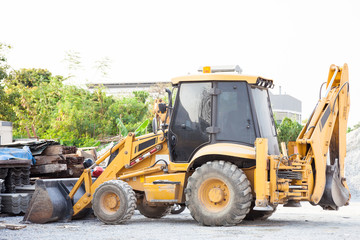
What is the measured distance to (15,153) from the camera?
43.7 feet

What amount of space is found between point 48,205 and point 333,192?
501 centimetres

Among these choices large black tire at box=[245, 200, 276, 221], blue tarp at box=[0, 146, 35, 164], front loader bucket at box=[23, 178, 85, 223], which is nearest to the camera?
front loader bucket at box=[23, 178, 85, 223]

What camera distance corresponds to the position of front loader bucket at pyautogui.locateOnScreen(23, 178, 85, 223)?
10.2 m

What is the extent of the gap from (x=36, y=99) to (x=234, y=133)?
2412 centimetres

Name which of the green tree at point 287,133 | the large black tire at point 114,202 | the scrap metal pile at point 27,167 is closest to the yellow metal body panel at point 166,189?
the large black tire at point 114,202

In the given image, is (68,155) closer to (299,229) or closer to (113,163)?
(113,163)

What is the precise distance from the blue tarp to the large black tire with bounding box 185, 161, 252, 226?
5478 mm

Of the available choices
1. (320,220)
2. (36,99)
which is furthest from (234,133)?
(36,99)

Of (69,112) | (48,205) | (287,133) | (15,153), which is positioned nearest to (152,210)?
(48,205)

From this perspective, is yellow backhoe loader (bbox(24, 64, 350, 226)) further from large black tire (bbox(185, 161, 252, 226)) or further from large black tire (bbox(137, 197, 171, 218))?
large black tire (bbox(137, 197, 171, 218))

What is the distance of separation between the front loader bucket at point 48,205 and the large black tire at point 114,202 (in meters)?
0.81

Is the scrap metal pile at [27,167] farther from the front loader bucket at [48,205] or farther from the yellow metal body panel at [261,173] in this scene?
the yellow metal body panel at [261,173]

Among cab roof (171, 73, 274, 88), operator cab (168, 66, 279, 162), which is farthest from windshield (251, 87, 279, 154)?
cab roof (171, 73, 274, 88)

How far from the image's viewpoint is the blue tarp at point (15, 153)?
42.6 ft
